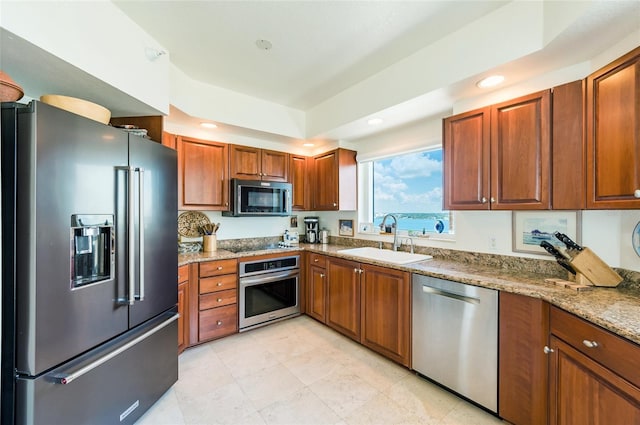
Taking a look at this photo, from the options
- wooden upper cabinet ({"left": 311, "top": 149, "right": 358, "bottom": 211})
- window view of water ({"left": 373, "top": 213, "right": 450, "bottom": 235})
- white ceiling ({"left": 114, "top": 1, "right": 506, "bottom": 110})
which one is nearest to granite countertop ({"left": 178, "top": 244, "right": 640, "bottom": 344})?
window view of water ({"left": 373, "top": 213, "right": 450, "bottom": 235})

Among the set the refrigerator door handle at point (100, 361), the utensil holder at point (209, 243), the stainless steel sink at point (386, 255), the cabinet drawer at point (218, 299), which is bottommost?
the cabinet drawer at point (218, 299)

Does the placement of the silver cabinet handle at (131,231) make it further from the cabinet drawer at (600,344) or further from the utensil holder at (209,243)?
the cabinet drawer at (600,344)

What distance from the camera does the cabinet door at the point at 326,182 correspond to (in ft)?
11.3

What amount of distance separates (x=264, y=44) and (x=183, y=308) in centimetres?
240

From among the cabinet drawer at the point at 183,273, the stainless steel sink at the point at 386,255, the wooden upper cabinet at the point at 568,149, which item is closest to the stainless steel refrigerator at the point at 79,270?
the cabinet drawer at the point at 183,273

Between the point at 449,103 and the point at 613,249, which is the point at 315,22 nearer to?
the point at 449,103

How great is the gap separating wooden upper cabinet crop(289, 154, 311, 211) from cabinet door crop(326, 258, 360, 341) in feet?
3.53

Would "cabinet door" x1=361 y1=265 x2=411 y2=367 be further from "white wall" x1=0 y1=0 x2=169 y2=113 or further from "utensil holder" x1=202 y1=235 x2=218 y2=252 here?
"white wall" x1=0 y1=0 x2=169 y2=113

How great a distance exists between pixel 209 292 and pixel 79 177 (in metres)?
1.64

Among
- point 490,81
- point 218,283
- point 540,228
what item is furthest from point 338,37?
point 218,283

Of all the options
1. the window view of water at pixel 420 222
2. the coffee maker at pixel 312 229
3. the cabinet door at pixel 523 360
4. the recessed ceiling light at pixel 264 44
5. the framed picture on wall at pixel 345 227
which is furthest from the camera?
the coffee maker at pixel 312 229

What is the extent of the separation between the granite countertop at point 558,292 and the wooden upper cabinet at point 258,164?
123 centimetres

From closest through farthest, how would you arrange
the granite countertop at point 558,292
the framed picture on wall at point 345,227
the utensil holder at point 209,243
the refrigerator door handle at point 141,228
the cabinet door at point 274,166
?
the granite countertop at point 558,292 < the refrigerator door handle at point 141,228 < the utensil holder at point 209,243 < the cabinet door at point 274,166 < the framed picture on wall at point 345,227

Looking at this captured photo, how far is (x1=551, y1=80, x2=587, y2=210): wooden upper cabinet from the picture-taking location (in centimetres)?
154
